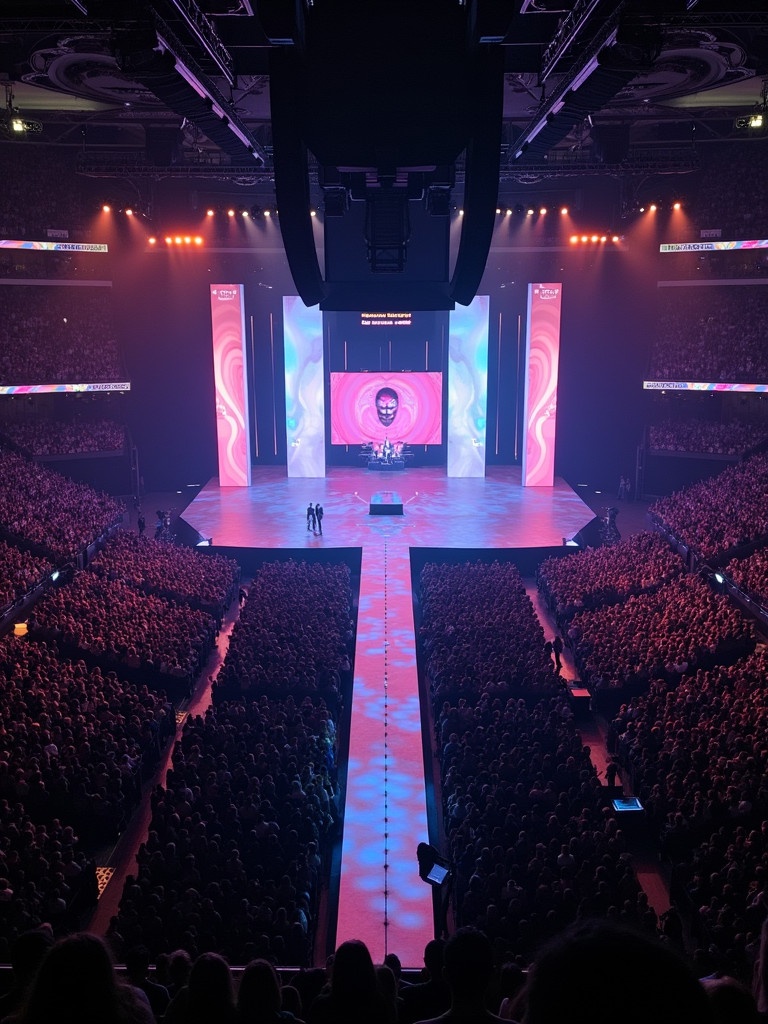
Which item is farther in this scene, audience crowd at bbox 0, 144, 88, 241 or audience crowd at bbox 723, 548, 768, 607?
audience crowd at bbox 0, 144, 88, 241

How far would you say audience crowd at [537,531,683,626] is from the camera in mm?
18766

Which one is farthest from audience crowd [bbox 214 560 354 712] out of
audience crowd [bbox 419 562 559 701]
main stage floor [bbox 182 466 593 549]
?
main stage floor [bbox 182 466 593 549]

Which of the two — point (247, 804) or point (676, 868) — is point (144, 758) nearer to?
point (247, 804)

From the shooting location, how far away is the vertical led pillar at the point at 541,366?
97.0 ft

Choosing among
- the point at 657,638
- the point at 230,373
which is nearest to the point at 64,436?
the point at 230,373

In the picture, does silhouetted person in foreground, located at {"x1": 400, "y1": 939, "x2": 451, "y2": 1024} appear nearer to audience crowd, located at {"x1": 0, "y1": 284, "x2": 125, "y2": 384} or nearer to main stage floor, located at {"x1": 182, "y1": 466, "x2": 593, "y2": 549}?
main stage floor, located at {"x1": 182, "y1": 466, "x2": 593, "y2": 549}

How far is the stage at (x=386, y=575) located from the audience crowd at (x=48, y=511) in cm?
302

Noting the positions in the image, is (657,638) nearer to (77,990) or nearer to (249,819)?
(249,819)

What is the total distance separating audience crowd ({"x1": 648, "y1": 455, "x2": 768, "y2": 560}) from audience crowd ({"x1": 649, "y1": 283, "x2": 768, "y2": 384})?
3862 mm

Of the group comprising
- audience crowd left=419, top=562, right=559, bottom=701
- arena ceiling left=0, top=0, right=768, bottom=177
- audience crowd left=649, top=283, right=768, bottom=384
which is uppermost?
arena ceiling left=0, top=0, right=768, bottom=177

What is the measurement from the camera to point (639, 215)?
29.7m

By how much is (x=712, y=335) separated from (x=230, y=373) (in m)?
17.4

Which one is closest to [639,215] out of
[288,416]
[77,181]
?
[288,416]

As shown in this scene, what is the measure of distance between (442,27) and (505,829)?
8.15 m
